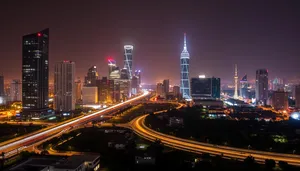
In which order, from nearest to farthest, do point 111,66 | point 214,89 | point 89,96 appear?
point 89,96
point 214,89
point 111,66

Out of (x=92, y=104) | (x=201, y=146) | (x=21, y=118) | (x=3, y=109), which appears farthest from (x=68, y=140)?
(x=92, y=104)

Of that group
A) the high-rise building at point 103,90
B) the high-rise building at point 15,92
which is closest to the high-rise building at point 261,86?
the high-rise building at point 103,90

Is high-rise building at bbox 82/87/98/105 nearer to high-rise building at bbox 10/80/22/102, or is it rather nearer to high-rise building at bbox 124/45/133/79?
high-rise building at bbox 10/80/22/102

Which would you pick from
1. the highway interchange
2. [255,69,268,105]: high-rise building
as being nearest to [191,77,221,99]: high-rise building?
[255,69,268,105]: high-rise building

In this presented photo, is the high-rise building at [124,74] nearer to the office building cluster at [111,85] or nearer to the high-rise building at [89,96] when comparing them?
the office building cluster at [111,85]

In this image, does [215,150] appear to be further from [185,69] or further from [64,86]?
[185,69]

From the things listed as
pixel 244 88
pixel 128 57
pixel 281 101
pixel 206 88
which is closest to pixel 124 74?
pixel 128 57
